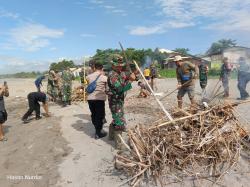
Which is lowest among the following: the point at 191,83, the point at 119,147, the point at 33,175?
the point at 33,175

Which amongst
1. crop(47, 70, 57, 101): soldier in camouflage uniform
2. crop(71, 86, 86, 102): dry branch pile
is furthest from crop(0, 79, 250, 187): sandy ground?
crop(47, 70, 57, 101): soldier in camouflage uniform

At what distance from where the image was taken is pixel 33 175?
5.91 meters

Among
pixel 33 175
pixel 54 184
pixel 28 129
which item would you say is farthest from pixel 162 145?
pixel 28 129

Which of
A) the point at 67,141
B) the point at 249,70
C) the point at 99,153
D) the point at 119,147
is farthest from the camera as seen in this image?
the point at 249,70

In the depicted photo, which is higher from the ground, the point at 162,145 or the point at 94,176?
the point at 162,145

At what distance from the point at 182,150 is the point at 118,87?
168 cm

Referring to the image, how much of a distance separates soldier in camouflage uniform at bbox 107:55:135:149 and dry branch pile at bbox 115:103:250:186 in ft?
1.61

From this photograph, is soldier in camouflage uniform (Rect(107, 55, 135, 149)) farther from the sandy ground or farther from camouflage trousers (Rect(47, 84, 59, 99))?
camouflage trousers (Rect(47, 84, 59, 99))

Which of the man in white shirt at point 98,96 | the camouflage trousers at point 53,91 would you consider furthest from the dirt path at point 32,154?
the camouflage trousers at point 53,91

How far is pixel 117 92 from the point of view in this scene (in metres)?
5.99

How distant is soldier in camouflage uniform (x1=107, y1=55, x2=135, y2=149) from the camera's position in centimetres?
591

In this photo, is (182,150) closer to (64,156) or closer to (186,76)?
(64,156)

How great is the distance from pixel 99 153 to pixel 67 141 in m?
1.48

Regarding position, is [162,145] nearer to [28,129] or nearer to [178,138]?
[178,138]
